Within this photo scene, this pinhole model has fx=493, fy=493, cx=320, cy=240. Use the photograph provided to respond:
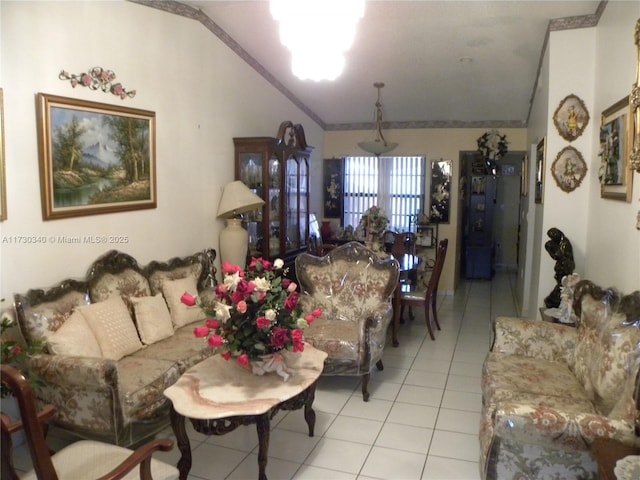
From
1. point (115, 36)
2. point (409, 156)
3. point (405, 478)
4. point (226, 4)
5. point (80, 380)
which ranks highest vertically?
point (226, 4)

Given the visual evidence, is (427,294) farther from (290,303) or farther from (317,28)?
(317,28)

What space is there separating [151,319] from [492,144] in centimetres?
489

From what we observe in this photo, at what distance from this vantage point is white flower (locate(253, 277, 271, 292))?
2.46 m

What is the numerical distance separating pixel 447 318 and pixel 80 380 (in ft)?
13.6

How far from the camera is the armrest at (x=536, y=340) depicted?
3.07 meters

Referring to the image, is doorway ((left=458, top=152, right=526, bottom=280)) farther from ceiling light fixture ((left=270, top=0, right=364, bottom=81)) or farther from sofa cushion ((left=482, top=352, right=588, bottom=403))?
ceiling light fixture ((left=270, top=0, right=364, bottom=81))

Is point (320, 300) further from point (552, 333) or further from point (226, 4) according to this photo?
point (226, 4)

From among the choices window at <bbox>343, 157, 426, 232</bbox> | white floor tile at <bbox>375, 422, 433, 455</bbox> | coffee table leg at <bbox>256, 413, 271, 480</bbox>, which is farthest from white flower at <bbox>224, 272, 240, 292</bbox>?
window at <bbox>343, 157, 426, 232</bbox>

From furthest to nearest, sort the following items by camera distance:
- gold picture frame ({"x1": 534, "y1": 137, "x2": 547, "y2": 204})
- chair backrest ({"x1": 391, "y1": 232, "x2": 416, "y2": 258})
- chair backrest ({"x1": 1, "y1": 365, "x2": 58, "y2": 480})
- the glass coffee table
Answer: chair backrest ({"x1": 391, "y1": 232, "x2": 416, "y2": 258}) < gold picture frame ({"x1": 534, "y1": 137, "x2": 547, "y2": 204}) < the glass coffee table < chair backrest ({"x1": 1, "y1": 365, "x2": 58, "y2": 480})

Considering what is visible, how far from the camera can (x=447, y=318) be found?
568 centimetres

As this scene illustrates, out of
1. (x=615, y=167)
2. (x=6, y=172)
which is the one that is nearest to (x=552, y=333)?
(x=615, y=167)

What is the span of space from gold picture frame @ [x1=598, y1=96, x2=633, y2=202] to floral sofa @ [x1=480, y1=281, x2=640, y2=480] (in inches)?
24.8

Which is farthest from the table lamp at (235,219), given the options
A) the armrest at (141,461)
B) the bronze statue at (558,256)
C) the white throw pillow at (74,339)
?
the armrest at (141,461)

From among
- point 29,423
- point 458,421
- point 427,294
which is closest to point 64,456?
point 29,423
